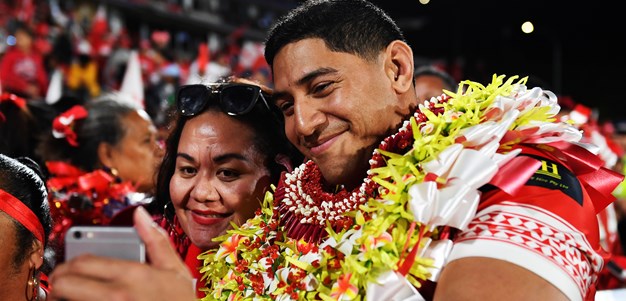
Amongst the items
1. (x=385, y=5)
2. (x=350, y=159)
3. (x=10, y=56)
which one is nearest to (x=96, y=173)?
(x=350, y=159)

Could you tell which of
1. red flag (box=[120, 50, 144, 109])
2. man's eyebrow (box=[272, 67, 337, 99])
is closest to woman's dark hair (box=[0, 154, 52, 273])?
man's eyebrow (box=[272, 67, 337, 99])

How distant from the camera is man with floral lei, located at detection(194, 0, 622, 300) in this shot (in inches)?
60.6

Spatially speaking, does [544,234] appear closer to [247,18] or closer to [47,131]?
[47,131]

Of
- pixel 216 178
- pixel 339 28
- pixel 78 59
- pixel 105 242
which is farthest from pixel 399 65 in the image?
pixel 78 59

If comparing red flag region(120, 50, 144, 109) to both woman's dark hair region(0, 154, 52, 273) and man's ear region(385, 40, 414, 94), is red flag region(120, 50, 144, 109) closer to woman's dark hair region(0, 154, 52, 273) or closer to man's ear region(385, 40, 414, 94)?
woman's dark hair region(0, 154, 52, 273)

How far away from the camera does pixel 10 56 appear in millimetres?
8031

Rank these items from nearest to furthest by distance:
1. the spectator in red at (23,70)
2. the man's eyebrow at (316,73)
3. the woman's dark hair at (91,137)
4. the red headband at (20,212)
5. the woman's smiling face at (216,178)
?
1. the man's eyebrow at (316,73)
2. the red headband at (20,212)
3. the woman's smiling face at (216,178)
4. the woman's dark hair at (91,137)
5. the spectator in red at (23,70)

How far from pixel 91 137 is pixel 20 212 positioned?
225 centimetres

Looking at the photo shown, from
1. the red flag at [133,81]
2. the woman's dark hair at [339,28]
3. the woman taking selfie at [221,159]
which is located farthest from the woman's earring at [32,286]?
the red flag at [133,81]

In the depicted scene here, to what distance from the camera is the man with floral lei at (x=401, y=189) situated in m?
1.54

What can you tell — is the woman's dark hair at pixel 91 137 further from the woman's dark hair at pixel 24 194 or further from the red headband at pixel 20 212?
the red headband at pixel 20 212

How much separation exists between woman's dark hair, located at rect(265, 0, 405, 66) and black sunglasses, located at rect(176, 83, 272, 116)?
413 millimetres

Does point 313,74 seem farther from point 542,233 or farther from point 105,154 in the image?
point 105,154

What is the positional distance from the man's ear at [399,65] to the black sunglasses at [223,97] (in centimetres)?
65
